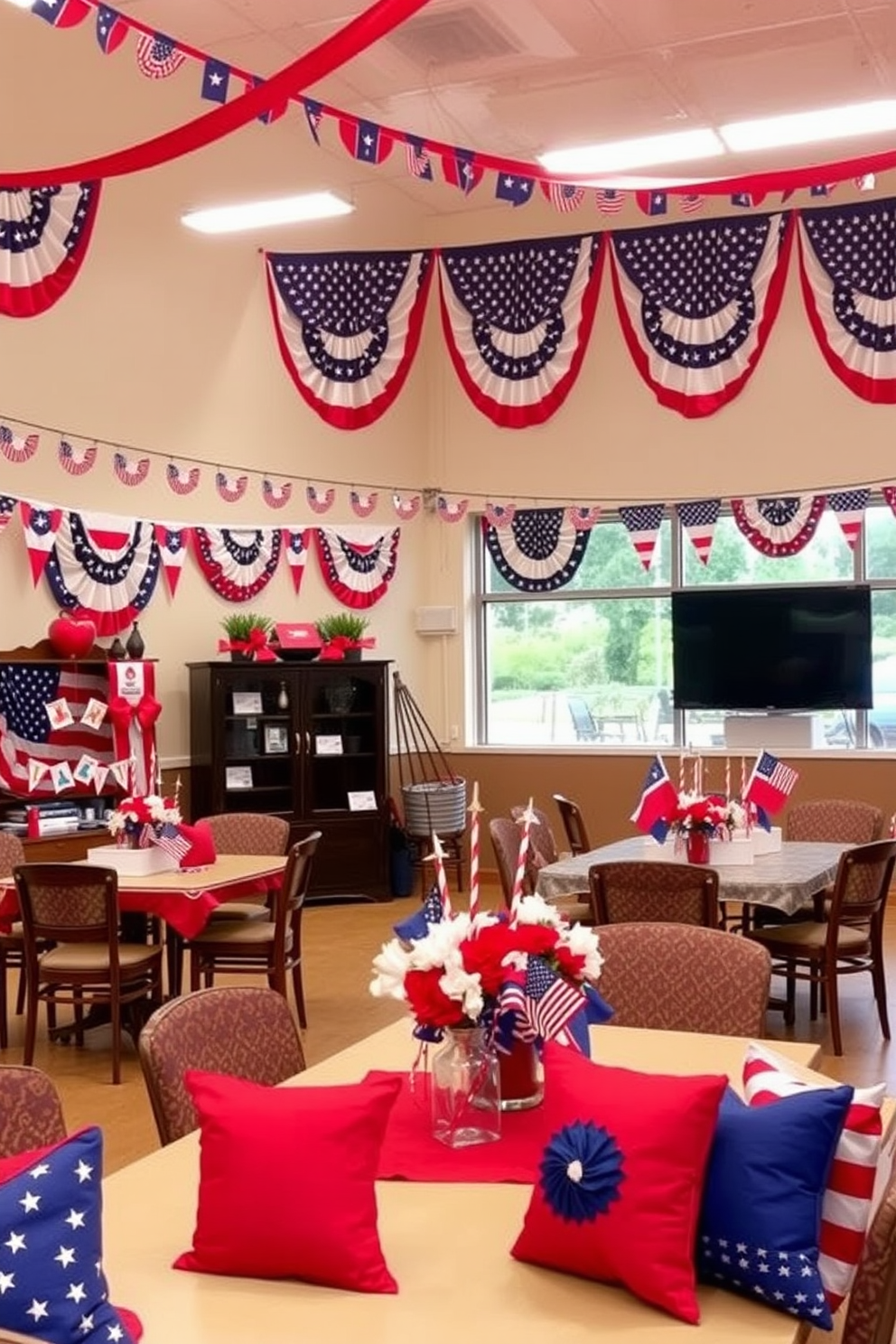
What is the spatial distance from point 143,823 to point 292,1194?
4271 mm

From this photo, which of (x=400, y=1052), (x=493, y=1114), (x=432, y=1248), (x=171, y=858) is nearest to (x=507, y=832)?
(x=171, y=858)

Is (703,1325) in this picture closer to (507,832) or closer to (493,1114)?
(493,1114)

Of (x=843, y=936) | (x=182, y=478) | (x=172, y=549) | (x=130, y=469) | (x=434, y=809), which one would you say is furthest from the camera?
(x=434, y=809)

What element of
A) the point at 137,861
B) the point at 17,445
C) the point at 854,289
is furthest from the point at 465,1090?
the point at 854,289

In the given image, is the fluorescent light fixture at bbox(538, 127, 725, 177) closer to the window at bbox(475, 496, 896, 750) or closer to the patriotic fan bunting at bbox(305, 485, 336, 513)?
the patriotic fan bunting at bbox(305, 485, 336, 513)

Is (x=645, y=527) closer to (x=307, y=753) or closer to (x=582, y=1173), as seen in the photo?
(x=307, y=753)

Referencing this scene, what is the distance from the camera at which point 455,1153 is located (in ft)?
8.14

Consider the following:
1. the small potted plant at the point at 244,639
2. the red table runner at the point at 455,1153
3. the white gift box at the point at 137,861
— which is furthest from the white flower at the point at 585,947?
the small potted plant at the point at 244,639

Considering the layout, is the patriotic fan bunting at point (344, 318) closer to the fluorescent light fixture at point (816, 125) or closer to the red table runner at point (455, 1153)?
the fluorescent light fixture at point (816, 125)

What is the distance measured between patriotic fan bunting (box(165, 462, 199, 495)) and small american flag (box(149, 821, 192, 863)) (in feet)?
11.7

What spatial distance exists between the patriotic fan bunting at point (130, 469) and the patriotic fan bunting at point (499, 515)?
9.43ft

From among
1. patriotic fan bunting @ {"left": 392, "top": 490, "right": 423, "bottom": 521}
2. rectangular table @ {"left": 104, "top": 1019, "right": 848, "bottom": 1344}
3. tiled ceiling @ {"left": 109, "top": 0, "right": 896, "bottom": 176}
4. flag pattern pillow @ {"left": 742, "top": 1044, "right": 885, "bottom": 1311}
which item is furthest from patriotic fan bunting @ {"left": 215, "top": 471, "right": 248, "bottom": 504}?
flag pattern pillow @ {"left": 742, "top": 1044, "right": 885, "bottom": 1311}

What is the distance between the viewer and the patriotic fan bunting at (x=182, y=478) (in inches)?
361

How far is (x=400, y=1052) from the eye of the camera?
3055mm
